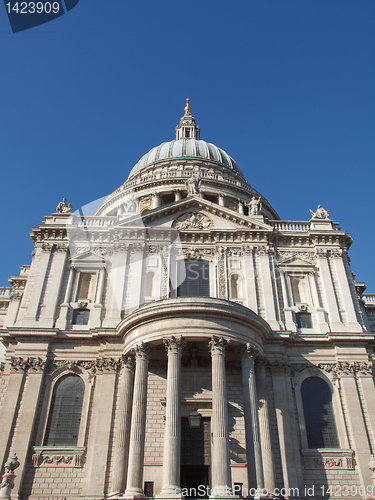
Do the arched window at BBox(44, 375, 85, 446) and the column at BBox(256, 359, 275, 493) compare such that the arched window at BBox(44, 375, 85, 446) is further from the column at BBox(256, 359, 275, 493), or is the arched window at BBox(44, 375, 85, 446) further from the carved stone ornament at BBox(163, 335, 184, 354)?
the column at BBox(256, 359, 275, 493)

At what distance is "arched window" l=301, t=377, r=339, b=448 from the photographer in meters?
23.8

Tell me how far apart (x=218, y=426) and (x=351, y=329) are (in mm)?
11264

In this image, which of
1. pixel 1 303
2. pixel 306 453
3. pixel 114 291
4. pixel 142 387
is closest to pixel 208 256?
pixel 114 291

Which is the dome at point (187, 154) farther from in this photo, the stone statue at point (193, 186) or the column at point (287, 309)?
the column at point (287, 309)

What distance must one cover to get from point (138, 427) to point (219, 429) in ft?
12.7

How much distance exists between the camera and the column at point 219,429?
18.8 meters

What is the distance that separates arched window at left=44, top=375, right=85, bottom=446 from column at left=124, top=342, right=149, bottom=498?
4.41 metres

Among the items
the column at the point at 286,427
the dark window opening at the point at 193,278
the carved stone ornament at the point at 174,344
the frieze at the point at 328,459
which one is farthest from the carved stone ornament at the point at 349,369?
the carved stone ornament at the point at 174,344

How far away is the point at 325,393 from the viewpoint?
82.7 feet

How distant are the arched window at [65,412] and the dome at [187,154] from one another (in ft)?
99.5

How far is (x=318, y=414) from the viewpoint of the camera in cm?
2456

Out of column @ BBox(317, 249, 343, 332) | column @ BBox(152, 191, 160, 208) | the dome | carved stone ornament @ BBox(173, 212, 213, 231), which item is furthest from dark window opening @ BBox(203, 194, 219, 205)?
column @ BBox(317, 249, 343, 332)

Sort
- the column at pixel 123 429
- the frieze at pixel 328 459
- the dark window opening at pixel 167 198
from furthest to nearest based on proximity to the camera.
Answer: the dark window opening at pixel 167 198 → the frieze at pixel 328 459 → the column at pixel 123 429

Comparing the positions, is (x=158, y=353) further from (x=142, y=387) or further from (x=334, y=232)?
(x=334, y=232)
